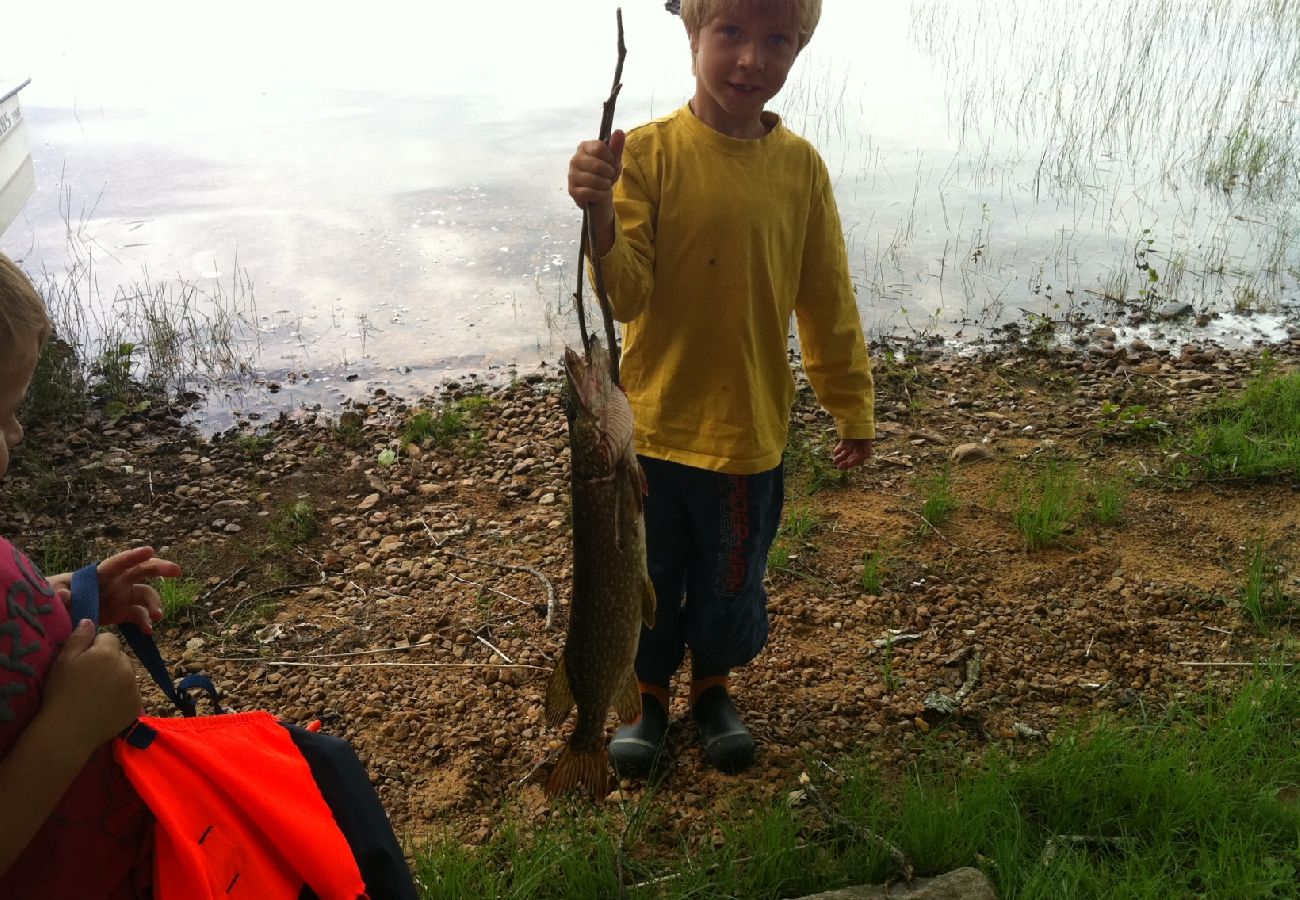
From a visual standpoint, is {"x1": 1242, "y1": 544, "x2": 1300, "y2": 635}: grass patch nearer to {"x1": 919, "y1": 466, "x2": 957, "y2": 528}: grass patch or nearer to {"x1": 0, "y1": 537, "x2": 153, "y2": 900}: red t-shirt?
{"x1": 919, "y1": 466, "x2": 957, "y2": 528}: grass patch

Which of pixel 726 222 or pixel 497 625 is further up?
pixel 726 222

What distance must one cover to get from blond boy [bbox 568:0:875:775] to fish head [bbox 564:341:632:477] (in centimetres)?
39

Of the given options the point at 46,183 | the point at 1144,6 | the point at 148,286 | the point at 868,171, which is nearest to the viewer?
the point at 148,286

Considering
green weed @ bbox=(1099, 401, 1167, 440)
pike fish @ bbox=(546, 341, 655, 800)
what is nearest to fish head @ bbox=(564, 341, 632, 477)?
pike fish @ bbox=(546, 341, 655, 800)

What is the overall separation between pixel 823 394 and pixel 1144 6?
601 inches

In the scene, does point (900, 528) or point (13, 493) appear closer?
point (900, 528)

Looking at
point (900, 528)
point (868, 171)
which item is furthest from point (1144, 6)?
A: point (900, 528)

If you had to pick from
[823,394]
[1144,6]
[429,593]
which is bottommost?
[429,593]

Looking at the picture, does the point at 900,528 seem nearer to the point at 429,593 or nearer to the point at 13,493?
the point at 429,593

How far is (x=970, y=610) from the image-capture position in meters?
4.18

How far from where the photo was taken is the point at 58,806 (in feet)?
5.32

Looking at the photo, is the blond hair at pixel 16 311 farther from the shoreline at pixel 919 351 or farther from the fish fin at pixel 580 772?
the shoreline at pixel 919 351

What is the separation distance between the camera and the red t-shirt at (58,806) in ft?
5.04

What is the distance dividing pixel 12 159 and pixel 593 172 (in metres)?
8.41
